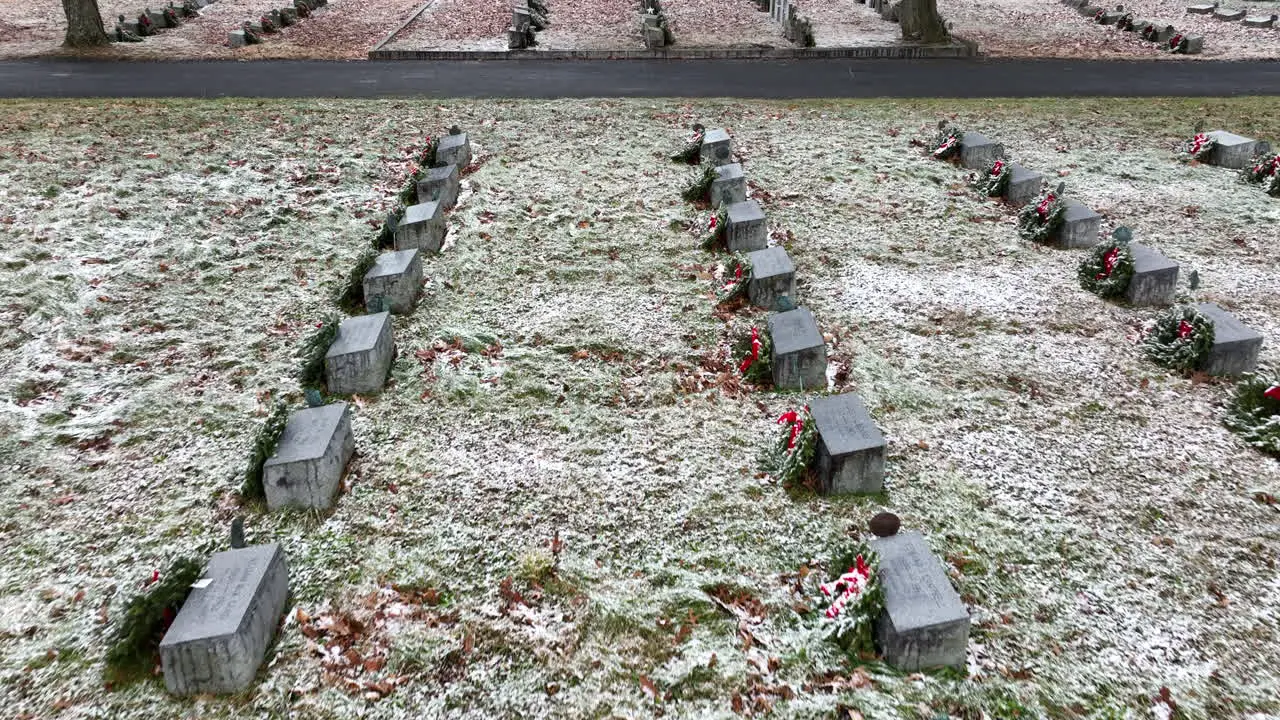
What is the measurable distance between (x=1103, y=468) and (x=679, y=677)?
10.4 feet

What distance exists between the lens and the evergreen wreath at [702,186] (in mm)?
9625

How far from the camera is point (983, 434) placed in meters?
5.64

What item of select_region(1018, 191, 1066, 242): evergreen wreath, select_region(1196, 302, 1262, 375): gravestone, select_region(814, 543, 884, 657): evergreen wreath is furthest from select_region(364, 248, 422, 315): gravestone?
select_region(1196, 302, 1262, 375): gravestone

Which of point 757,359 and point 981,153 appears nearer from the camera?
point 757,359

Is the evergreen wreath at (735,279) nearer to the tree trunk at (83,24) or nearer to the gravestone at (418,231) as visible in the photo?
the gravestone at (418,231)

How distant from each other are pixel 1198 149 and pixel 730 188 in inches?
260

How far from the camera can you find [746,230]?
825 cm

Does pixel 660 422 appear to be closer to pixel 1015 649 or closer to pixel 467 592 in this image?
pixel 467 592

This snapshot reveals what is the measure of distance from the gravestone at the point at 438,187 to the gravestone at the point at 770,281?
366 centimetres

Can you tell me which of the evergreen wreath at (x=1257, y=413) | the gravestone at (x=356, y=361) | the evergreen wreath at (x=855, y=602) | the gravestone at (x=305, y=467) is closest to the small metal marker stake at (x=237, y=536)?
the gravestone at (x=305, y=467)

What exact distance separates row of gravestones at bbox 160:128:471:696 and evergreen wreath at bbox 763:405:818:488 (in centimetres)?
269

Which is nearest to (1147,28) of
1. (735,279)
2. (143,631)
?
(735,279)

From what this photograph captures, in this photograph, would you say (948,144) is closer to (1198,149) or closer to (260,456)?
(1198,149)

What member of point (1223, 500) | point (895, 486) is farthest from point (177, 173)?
point (1223, 500)
